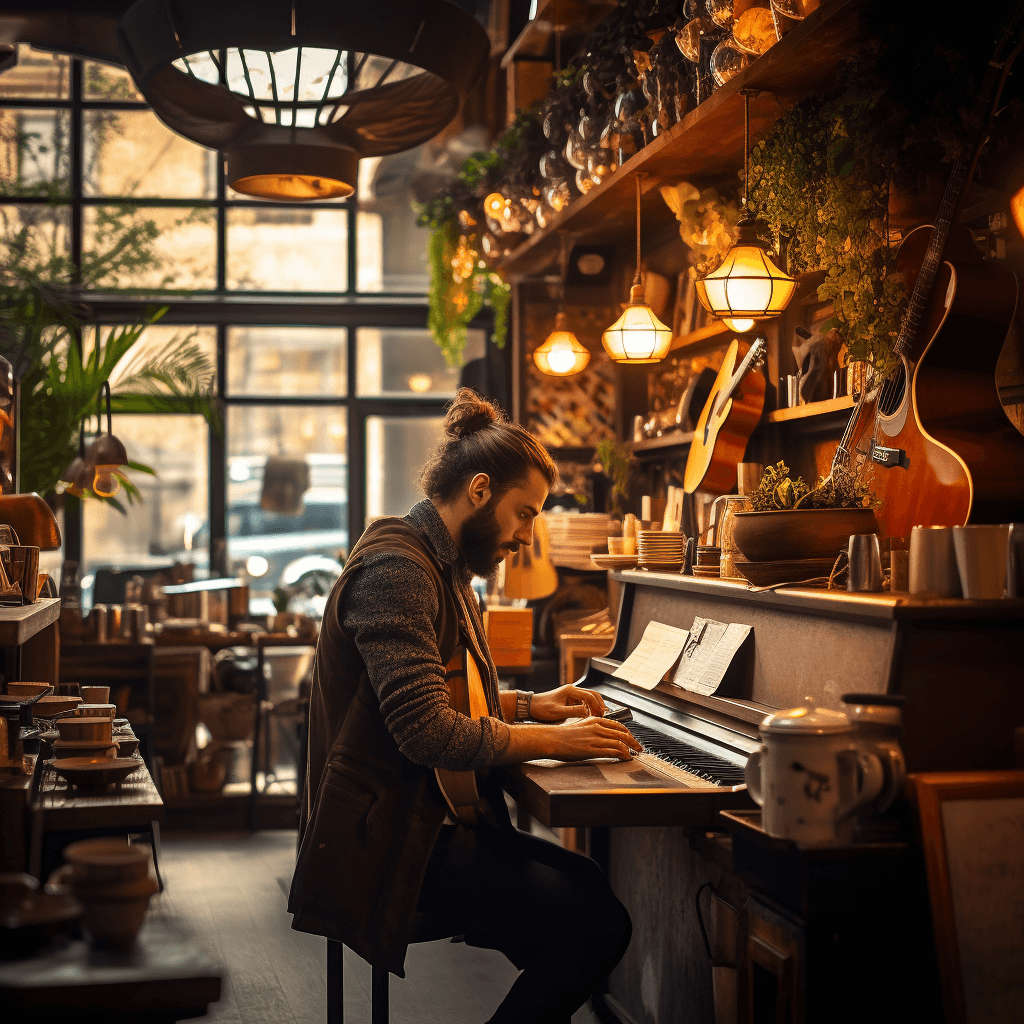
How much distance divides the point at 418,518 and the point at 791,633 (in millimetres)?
849

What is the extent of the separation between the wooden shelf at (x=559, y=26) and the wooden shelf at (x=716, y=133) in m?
0.94

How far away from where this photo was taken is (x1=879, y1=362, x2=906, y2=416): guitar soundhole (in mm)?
2506

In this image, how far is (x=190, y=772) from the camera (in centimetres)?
580

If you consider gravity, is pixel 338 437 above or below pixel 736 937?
above

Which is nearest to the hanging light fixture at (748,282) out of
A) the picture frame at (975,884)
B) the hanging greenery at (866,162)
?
the hanging greenery at (866,162)

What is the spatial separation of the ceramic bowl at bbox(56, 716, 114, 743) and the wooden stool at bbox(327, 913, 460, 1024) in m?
0.71

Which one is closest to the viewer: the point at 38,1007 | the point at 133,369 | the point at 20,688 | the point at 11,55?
the point at 38,1007

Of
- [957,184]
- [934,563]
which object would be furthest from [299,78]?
[934,563]

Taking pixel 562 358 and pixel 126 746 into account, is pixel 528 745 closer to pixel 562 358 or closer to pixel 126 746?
pixel 126 746

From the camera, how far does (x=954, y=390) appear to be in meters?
2.42

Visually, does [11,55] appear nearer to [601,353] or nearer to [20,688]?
[20,688]

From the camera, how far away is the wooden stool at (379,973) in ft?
7.80

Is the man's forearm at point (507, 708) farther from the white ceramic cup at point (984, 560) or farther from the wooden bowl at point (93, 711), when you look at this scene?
the white ceramic cup at point (984, 560)

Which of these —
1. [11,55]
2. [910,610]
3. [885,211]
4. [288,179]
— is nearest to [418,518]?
[910,610]
